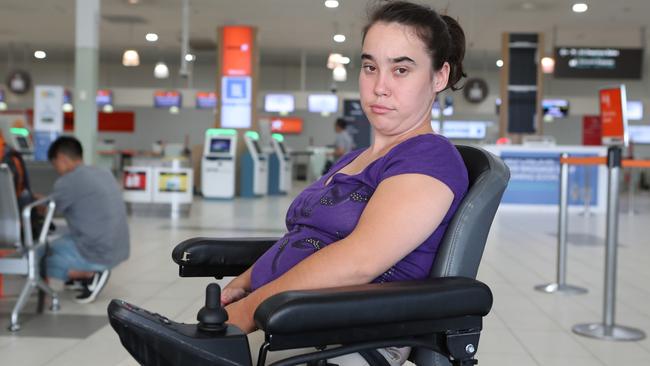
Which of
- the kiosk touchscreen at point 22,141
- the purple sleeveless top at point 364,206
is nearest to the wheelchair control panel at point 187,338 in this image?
the purple sleeveless top at point 364,206

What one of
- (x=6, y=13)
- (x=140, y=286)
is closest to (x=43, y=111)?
(x=6, y=13)

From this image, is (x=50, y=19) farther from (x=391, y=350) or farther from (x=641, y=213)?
(x=391, y=350)

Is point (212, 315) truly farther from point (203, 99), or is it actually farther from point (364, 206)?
point (203, 99)

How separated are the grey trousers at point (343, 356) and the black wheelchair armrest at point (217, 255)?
321mm

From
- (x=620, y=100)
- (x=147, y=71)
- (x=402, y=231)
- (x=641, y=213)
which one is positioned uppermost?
(x=147, y=71)

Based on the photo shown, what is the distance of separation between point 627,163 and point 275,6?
9.26 metres

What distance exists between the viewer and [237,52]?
13.4 m

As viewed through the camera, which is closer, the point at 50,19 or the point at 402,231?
the point at 402,231

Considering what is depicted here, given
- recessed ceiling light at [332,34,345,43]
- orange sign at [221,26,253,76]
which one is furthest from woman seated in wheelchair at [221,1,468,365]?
recessed ceiling light at [332,34,345,43]

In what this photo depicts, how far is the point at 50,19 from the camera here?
549 inches

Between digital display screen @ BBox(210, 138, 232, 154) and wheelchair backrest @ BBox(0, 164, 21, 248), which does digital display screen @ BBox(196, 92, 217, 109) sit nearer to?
digital display screen @ BBox(210, 138, 232, 154)

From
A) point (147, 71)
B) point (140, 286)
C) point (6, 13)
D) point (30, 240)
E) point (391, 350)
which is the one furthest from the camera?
point (147, 71)

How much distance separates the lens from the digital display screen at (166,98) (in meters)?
20.2

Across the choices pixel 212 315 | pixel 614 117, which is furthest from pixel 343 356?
pixel 614 117
